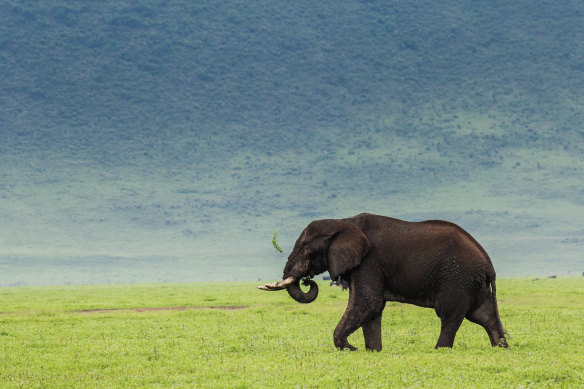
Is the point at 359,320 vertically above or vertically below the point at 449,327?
above

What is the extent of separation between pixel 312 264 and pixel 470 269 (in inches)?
168

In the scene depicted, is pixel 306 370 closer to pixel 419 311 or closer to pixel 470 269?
pixel 470 269

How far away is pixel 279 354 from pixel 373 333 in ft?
9.58

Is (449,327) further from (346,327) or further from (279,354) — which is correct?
(279,354)

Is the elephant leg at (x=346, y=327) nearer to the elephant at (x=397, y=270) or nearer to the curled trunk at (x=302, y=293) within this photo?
the elephant at (x=397, y=270)

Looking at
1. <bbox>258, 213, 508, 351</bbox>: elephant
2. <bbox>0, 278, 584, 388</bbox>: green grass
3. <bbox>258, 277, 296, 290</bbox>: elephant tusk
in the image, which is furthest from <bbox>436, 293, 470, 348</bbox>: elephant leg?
<bbox>258, 277, 296, 290</bbox>: elephant tusk

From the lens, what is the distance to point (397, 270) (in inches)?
790

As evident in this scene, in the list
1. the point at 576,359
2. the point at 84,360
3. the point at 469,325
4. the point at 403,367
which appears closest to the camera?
the point at 403,367

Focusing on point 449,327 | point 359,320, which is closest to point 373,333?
point 359,320

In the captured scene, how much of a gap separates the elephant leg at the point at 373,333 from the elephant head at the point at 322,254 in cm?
157

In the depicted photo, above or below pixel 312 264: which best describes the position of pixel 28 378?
below

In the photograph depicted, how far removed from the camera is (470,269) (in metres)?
19.6

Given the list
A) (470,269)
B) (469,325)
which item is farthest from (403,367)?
(469,325)

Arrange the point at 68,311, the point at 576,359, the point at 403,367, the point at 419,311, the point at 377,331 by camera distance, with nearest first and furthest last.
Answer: the point at 403,367 < the point at 576,359 < the point at 377,331 < the point at 419,311 < the point at 68,311
